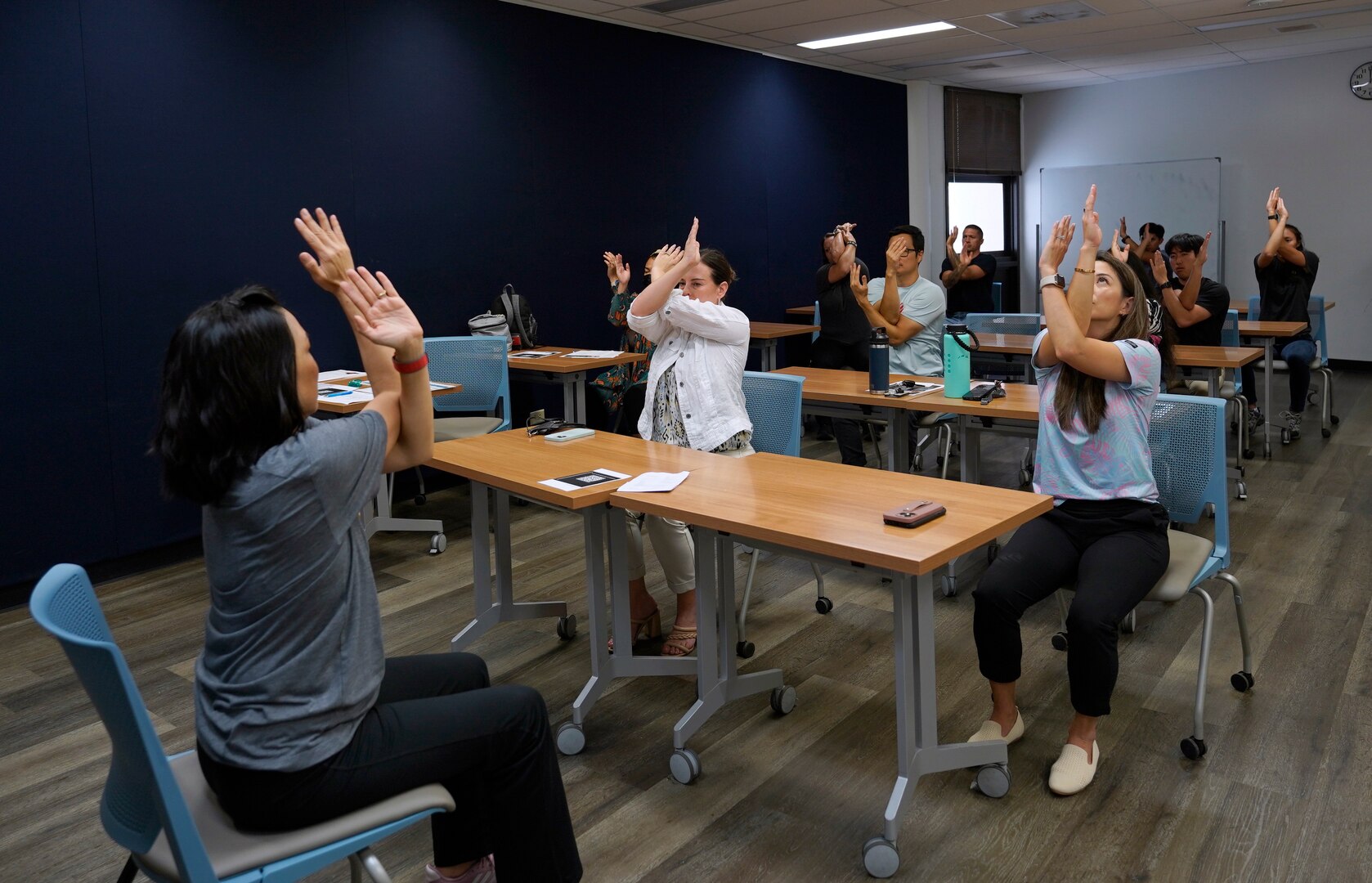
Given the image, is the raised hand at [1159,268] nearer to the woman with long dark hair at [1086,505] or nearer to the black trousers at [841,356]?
the black trousers at [841,356]

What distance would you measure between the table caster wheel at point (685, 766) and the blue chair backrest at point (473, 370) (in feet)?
9.30

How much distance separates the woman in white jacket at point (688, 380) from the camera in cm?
330

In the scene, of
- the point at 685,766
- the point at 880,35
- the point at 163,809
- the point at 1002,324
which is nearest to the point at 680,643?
the point at 685,766

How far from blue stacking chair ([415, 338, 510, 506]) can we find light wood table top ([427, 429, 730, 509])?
1.81 meters

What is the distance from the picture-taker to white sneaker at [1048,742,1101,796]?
2557 mm

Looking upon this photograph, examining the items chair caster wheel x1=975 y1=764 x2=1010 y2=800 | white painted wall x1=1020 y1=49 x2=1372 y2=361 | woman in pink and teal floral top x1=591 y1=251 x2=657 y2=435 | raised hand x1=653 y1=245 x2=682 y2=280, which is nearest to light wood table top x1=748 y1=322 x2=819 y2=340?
woman in pink and teal floral top x1=591 y1=251 x2=657 y2=435

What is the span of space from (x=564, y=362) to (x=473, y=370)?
52 centimetres

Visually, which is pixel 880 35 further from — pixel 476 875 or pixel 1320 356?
pixel 476 875

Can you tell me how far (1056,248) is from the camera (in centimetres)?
299

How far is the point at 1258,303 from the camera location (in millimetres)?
7254

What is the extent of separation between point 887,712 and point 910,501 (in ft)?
2.86

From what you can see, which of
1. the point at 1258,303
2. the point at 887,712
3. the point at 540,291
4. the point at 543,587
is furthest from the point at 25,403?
the point at 1258,303

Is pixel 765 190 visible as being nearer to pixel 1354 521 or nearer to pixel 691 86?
pixel 691 86

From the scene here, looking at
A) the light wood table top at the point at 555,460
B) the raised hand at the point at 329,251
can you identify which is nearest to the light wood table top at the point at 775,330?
the light wood table top at the point at 555,460
